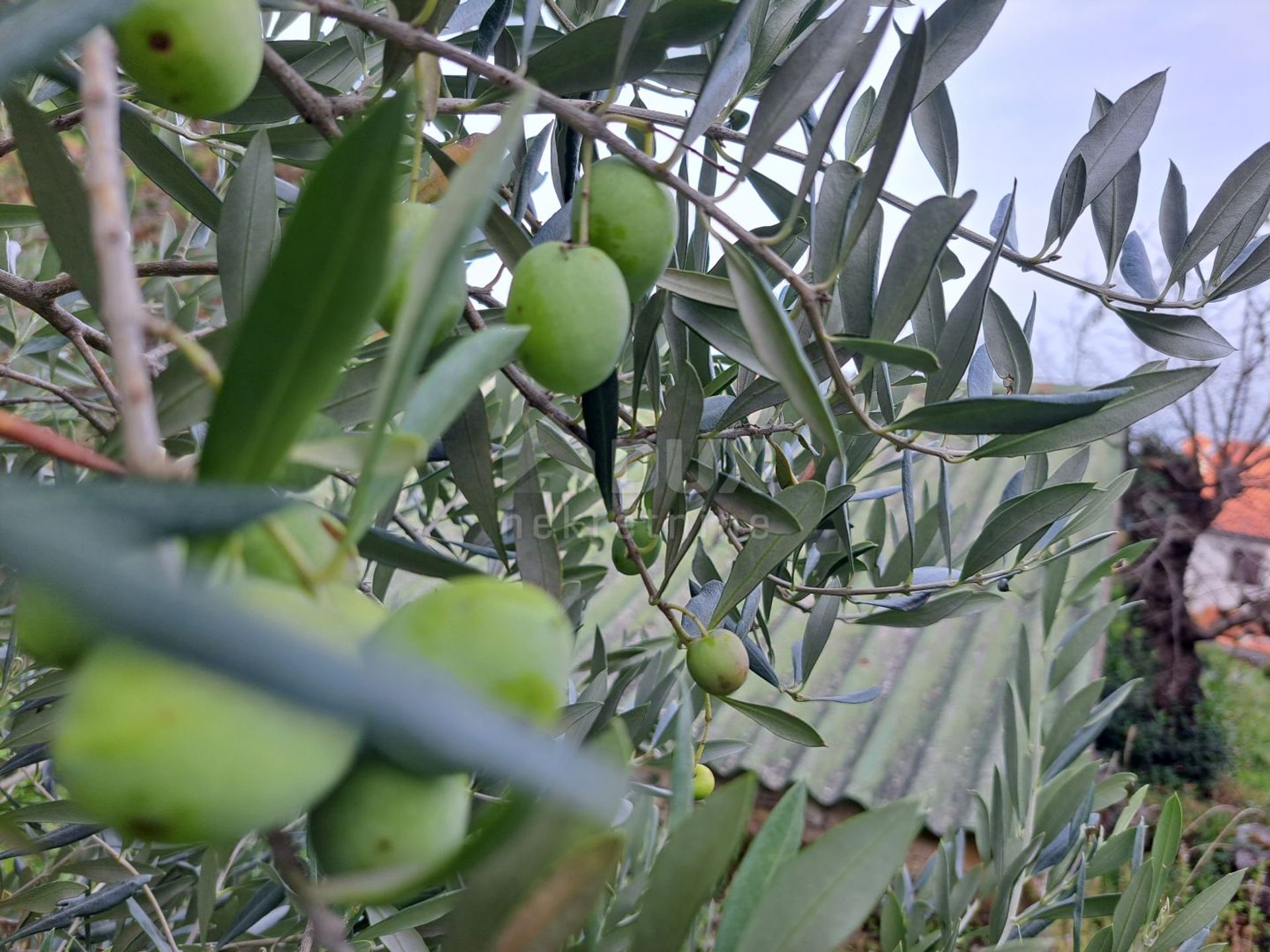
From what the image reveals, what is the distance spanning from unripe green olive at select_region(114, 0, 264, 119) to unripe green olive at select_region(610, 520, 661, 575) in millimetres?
629

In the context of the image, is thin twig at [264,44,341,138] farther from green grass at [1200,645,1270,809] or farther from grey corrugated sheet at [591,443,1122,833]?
green grass at [1200,645,1270,809]

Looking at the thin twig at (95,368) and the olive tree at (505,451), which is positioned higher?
the olive tree at (505,451)

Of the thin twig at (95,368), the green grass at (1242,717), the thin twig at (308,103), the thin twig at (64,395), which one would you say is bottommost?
the green grass at (1242,717)

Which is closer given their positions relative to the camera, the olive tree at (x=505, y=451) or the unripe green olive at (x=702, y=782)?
the olive tree at (x=505, y=451)

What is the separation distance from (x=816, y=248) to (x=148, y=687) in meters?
0.52

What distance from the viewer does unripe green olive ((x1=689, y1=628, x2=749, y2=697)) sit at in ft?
2.59

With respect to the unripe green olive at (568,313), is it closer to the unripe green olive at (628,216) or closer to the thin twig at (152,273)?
the unripe green olive at (628,216)

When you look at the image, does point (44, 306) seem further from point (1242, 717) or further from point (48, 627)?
point (1242, 717)

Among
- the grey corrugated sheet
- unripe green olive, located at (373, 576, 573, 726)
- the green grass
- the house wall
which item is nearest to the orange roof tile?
the house wall

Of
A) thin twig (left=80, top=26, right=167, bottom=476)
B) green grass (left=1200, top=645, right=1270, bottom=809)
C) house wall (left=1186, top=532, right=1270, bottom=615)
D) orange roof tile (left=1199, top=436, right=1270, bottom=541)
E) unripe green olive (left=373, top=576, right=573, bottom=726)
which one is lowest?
green grass (left=1200, top=645, right=1270, bottom=809)

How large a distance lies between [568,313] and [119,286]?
0.24m

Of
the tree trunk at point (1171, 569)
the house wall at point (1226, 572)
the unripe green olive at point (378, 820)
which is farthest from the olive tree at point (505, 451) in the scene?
the house wall at point (1226, 572)

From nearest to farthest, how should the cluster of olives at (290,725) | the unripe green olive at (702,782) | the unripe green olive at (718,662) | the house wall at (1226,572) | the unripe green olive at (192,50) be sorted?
the cluster of olives at (290,725)
the unripe green olive at (192,50)
the unripe green olive at (718,662)
the unripe green olive at (702,782)
the house wall at (1226,572)

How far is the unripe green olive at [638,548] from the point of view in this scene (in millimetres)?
1047
